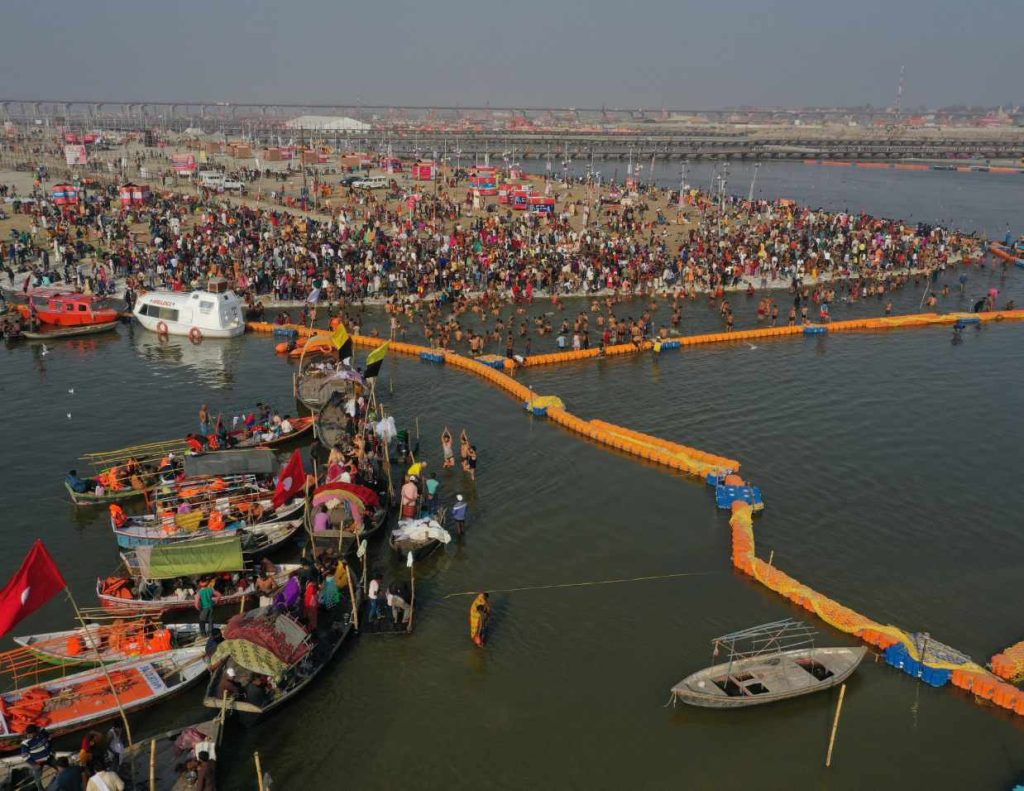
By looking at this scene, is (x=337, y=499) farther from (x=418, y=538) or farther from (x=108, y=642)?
(x=108, y=642)

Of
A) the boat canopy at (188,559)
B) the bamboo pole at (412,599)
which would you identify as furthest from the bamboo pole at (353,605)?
the boat canopy at (188,559)

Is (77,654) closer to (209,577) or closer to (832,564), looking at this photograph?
(209,577)

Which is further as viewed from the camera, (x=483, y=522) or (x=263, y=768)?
(x=483, y=522)

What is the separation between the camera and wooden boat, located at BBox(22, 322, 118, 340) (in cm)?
3891

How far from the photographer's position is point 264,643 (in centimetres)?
1595

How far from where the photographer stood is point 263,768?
14.8 meters

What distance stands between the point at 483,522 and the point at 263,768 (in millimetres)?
10017

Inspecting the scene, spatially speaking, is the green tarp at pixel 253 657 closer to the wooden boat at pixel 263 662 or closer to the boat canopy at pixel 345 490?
the wooden boat at pixel 263 662

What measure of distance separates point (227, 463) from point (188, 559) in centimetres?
536

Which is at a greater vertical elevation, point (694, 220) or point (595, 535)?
point (694, 220)

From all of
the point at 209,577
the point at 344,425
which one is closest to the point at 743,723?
the point at 209,577

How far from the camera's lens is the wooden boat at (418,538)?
21156 mm

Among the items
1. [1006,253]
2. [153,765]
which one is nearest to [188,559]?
[153,765]

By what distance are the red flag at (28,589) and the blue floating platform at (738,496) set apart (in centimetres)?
1822
